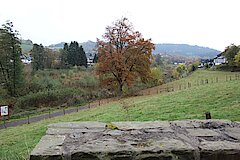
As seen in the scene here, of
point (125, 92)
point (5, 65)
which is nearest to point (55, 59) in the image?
point (5, 65)

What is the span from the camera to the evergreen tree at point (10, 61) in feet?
92.2

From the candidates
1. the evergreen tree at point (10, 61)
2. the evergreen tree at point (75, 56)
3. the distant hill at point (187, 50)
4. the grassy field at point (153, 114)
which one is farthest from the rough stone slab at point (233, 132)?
the distant hill at point (187, 50)

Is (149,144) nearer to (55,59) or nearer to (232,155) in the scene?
(232,155)

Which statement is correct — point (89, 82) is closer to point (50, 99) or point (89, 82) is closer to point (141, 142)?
point (50, 99)

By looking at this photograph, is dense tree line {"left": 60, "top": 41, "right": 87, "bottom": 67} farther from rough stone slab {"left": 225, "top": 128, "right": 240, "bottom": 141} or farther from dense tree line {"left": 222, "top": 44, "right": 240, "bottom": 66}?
rough stone slab {"left": 225, "top": 128, "right": 240, "bottom": 141}

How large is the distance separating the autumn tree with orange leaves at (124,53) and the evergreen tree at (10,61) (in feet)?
31.0

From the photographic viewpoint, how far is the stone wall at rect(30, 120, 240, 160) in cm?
218

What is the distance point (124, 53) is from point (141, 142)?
1027 inches

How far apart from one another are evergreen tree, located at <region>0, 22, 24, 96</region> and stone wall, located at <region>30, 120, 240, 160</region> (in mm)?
27913

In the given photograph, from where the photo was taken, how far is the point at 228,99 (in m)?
12.2

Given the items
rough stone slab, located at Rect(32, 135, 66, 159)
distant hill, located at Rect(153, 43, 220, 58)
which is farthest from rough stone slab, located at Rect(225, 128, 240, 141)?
distant hill, located at Rect(153, 43, 220, 58)

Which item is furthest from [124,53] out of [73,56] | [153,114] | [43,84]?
[73,56]

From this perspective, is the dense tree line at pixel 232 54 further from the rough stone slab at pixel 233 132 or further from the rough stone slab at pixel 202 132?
the rough stone slab at pixel 202 132

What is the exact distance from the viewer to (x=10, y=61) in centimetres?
2877
